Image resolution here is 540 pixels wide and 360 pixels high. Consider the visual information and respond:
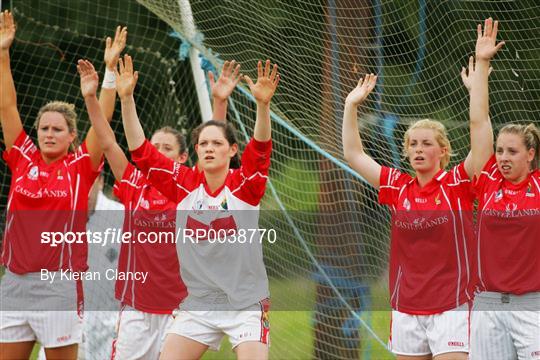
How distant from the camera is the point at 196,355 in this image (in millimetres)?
5832

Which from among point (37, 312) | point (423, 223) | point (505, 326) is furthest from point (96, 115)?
point (505, 326)

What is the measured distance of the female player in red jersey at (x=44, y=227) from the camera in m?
6.23

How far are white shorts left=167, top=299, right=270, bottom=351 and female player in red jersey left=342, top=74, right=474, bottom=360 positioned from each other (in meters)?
0.81

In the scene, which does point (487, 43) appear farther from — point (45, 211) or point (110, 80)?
point (45, 211)

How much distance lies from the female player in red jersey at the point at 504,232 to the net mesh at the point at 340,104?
81 cm

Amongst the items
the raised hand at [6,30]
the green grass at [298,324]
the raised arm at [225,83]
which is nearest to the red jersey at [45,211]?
the raised hand at [6,30]

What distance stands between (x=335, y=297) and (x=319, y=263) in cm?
38

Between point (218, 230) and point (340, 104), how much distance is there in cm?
182

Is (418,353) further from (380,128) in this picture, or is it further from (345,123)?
(380,128)

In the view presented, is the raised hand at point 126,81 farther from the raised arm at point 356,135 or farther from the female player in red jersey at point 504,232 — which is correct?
the female player in red jersey at point 504,232

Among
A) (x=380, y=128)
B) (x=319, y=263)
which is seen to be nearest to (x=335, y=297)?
(x=319, y=263)

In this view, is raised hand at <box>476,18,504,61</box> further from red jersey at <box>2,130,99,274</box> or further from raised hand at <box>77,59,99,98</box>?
red jersey at <box>2,130,99,274</box>

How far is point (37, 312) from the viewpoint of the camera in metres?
6.21

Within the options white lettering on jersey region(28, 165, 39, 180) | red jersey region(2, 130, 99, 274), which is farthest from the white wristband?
white lettering on jersey region(28, 165, 39, 180)
